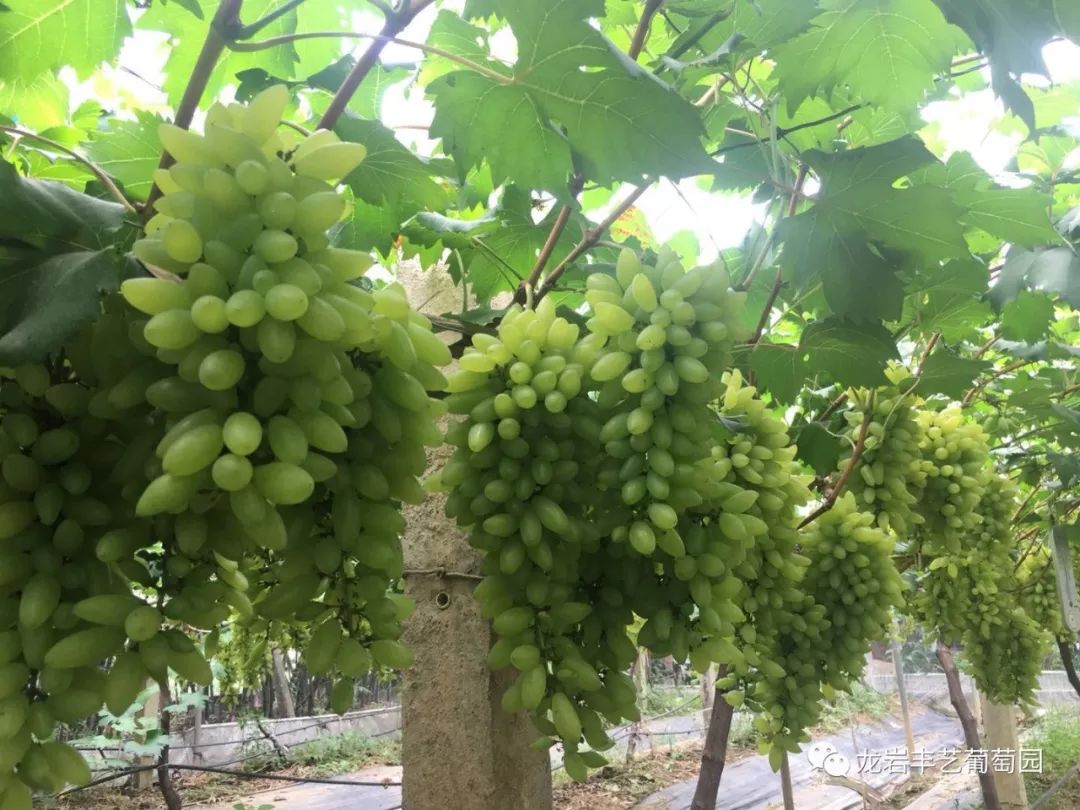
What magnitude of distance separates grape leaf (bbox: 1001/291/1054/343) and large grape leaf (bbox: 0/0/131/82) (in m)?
1.62

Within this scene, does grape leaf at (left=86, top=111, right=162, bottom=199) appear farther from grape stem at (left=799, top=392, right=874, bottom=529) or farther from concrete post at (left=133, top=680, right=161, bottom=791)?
concrete post at (left=133, top=680, right=161, bottom=791)

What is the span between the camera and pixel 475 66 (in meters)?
0.74

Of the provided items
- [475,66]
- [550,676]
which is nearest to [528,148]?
[475,66]

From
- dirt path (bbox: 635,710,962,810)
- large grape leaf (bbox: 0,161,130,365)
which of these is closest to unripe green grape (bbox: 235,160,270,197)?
large grape leaf (bbox: 0,161,130,365)

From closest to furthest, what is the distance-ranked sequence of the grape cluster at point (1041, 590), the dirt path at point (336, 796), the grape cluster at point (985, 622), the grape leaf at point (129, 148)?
Answer: the grape leaf at point (129, 148), the grape cluster at point (985, 622), the grape cluster at point (1041, 590), the dirt path at point (336, 796)

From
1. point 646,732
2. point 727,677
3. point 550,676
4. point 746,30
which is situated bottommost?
point 646,732

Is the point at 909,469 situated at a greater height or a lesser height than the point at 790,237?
lesser

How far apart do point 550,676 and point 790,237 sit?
622 mm

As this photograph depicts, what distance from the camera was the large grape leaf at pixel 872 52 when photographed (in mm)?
845

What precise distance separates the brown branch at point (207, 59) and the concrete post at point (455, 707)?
23.1 inches

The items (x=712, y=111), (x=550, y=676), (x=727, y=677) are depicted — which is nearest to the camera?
(x=550, y=676)

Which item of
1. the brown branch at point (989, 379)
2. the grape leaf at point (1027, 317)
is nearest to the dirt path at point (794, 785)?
the brown branch at point (989, 379)

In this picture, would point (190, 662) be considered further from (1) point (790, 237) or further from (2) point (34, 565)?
(1) point (790, 237)

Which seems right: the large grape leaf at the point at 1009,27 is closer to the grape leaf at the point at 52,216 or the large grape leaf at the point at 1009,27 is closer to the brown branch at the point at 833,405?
the grape leaf at the point at 52,216
